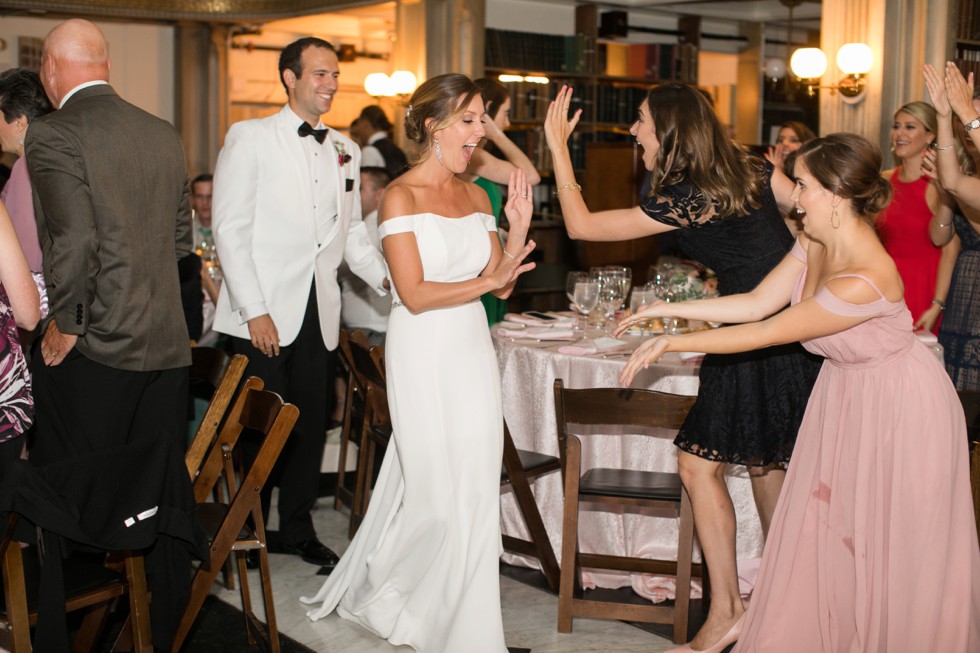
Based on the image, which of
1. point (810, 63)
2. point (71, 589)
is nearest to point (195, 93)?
point (810, 63)

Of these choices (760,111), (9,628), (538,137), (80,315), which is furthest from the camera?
(760,111)

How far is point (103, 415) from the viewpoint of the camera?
3.19m

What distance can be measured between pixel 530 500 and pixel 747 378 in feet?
3.15

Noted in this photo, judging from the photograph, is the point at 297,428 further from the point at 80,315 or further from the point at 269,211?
the point at 80,315

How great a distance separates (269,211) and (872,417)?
A: 2.33 metres

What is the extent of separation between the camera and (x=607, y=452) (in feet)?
13.1

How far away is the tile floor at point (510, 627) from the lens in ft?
11.4

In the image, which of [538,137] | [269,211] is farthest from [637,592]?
[538,137]

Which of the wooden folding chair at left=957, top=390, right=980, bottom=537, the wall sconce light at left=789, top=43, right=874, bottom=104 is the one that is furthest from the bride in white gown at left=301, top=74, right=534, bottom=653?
the wall sconce light at left=789, top=43, right=874, bottom=104

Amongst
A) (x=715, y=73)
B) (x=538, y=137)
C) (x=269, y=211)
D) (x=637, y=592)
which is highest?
(x=715, y=73)

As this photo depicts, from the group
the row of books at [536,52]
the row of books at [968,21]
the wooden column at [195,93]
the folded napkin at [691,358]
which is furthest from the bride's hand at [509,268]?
the wooden column at [195,93]

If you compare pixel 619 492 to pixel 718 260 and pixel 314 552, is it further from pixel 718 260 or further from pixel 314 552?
pixel 314 552

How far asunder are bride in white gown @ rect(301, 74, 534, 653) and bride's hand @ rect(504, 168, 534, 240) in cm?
7

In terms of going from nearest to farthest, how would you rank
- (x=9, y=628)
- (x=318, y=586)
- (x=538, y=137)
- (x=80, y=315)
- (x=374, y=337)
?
(x=9, y=628) < (x=80, y=315) < (x=318, y=586) < (x=374, y=337) < (x=538, y=137)
